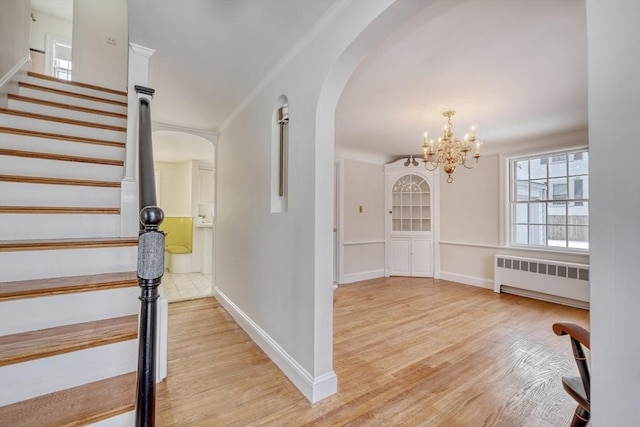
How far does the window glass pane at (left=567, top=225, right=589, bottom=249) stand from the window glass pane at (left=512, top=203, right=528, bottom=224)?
59 centimetres

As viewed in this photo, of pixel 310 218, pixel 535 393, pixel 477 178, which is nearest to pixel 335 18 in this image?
pixel 310 218

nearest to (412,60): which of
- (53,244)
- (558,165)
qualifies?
(53,244)

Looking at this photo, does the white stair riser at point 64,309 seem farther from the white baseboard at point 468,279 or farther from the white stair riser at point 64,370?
the white baseboard at point 468,279

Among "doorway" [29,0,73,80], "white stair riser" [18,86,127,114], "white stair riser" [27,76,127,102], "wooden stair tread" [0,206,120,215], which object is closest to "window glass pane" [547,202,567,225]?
"wooden stair tread" [0,206,120,215]

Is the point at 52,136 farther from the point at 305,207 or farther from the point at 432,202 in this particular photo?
the point at 432,202

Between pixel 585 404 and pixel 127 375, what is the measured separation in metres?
1.91

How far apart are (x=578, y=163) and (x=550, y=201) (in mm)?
622

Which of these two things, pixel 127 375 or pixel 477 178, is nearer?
pixel 127 375

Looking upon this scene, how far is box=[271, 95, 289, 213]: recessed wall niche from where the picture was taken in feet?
7.82

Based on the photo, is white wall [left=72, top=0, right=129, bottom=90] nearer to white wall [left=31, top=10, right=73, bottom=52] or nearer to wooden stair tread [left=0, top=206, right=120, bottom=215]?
white wall [left=31, top=10, right=73, bottom=52]

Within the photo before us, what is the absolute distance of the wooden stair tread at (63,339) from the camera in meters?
1.03

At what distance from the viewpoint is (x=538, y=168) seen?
4.36m

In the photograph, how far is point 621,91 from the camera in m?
0.61

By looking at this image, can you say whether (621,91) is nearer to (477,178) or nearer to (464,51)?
(464,51)
